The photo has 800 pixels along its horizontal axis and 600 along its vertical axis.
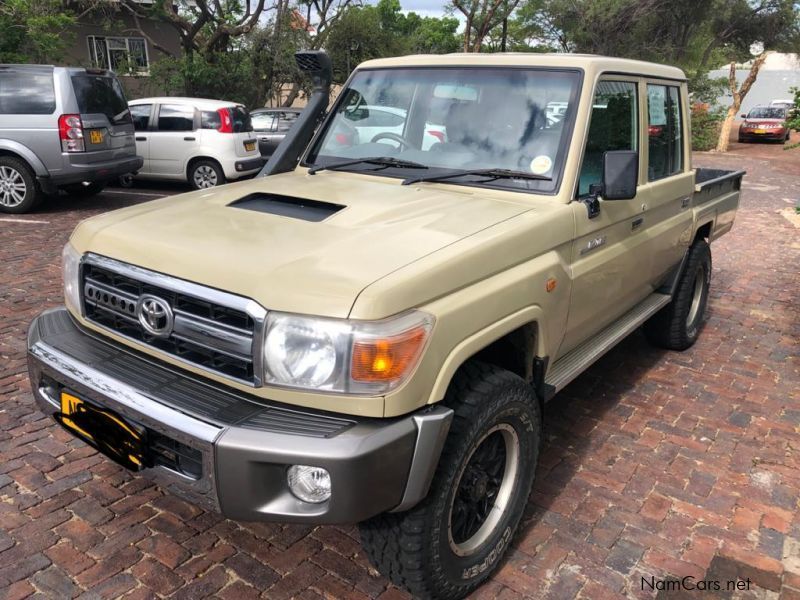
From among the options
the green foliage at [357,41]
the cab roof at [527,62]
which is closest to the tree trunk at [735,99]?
the green foliage at [357,41]

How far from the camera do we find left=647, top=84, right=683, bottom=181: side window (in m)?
4.04

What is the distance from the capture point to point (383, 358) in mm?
2098

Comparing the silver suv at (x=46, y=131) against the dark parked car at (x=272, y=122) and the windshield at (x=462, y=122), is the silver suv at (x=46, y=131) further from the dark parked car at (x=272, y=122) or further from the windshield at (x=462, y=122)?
the windshield at (x=462, y=122)

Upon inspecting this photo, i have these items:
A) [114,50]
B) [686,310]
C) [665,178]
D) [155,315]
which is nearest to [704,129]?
[114,50]

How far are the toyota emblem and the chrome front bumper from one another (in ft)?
0.57

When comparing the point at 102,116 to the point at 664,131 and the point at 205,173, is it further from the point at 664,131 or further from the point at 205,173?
the point at 664,131

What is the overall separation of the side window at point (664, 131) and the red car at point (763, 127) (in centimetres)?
2800

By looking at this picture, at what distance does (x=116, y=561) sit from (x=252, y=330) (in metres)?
1.35

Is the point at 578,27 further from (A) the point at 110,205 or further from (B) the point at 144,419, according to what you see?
(B) the point at 144,419

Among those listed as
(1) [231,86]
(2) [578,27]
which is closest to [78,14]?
(1) [231,86]

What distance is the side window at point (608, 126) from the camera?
327 centimetres

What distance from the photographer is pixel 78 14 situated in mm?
20531

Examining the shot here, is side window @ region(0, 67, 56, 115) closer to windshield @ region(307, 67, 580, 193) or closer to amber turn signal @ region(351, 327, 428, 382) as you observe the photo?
windshield @ region(307, 67, 580, 193)

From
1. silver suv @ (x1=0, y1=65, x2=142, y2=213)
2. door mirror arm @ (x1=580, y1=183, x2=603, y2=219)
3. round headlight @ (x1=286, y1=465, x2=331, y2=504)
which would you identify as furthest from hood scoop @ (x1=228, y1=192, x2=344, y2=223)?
silver suv @ (x1=0, y1=65, x2=142, y2=213)
